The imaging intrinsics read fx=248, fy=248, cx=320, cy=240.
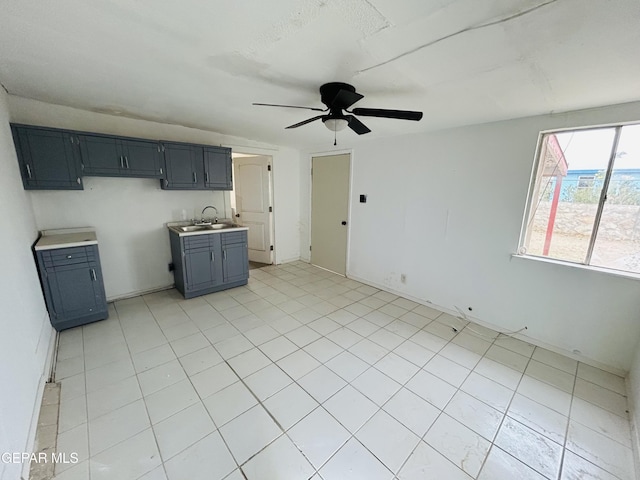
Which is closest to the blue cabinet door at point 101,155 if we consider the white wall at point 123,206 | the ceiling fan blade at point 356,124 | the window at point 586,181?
the white wall at point 123,206

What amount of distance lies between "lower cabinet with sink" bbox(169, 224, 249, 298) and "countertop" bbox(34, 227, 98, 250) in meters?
0.82

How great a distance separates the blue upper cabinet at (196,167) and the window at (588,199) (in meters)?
3.69

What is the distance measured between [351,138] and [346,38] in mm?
2265

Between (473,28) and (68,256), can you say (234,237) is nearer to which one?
(68,256)

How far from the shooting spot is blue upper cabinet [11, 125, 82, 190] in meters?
2.31

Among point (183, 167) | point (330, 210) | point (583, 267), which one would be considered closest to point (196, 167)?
point (183, 167)

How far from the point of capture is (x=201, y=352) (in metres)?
2.25

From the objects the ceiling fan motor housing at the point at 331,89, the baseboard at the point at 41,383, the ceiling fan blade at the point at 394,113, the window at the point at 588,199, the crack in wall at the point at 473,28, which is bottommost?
the baseboard at the point at 41,383

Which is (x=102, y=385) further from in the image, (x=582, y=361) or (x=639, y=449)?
(x=582, y=361)

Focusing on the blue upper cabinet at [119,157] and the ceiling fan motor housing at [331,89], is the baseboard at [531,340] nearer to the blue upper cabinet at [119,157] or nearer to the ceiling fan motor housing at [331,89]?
the ceiling fan motor housing at [331,89]

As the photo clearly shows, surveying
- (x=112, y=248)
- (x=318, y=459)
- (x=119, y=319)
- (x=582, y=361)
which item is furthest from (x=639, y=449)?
(x=112, y=248)

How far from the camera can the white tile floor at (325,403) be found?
4.52 ft

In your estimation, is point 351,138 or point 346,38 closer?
point 346,38

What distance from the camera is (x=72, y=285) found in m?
2.48
